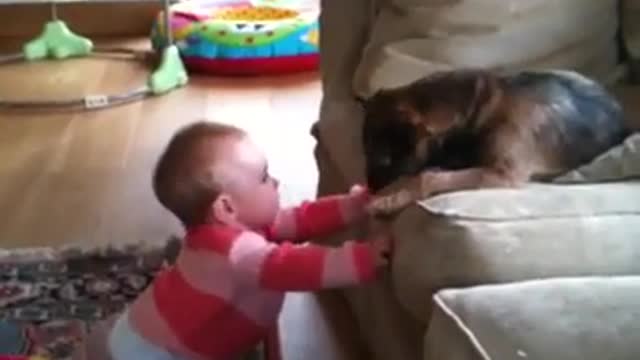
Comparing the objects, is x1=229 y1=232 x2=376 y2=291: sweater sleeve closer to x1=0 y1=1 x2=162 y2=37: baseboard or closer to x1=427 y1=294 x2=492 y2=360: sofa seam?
x1=427 y1=294 x2=492 y2=360: sofa seam

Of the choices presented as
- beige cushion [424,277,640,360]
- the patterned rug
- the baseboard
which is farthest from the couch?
the baseboard

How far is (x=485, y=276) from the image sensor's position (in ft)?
4.68

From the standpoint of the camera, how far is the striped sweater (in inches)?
72.9

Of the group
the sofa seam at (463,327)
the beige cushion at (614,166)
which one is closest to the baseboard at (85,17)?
the beige cushion at (614,166)

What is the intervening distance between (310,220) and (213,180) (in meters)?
0.21

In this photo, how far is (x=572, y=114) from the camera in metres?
1.89

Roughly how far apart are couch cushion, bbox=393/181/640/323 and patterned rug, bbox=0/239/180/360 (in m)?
0.97

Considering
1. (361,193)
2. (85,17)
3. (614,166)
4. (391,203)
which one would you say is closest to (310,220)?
(361,193)

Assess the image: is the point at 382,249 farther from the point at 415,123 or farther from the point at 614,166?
the point at 614,166

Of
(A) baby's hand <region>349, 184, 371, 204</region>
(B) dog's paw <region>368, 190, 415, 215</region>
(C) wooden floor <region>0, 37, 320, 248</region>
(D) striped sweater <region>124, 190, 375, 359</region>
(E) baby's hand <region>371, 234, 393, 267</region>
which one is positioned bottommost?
(C) wooden floor <region>0, 37, 320, 248</region>

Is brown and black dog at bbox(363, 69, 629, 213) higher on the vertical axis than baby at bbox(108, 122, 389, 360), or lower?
higher

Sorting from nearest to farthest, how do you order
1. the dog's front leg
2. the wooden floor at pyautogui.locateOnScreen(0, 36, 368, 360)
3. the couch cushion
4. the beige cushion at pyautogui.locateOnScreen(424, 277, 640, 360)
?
the beige cushion at pyautogui.locateOnScreen(424, 277, 640, 360)
the couch cushion
the dog's front leg
the wooden floor at pyautogui.locateOnScreen(0, 36, 368, 360)

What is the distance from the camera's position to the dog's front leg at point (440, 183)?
1740 mm

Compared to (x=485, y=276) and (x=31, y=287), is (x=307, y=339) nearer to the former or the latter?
(x=31, y=287)
